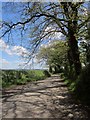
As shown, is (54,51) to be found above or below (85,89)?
→ above

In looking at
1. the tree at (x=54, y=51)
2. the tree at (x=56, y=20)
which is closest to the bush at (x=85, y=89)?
the tree at (x=56, y=20)

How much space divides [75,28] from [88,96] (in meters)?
7.30

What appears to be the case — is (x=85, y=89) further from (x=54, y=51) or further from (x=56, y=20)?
(x=54, y=51)

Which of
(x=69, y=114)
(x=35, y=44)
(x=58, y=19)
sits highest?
(x=58, y=19)

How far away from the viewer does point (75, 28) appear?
18.0 meters

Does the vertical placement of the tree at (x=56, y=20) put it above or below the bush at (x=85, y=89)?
above

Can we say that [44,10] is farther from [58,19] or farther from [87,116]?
[87,116]

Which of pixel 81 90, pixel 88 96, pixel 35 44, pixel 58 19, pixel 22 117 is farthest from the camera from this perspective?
pixel 35 44

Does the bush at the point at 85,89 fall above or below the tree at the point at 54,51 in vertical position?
below

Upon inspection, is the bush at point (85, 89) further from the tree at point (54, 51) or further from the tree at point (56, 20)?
the tree at point (54, 51)

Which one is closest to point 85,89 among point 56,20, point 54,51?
point 56,20

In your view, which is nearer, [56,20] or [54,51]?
[56,20]

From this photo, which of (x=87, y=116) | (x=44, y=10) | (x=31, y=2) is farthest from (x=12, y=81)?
(x=87, y=116)

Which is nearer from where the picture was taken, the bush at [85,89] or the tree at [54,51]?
the bush at [85,89]
